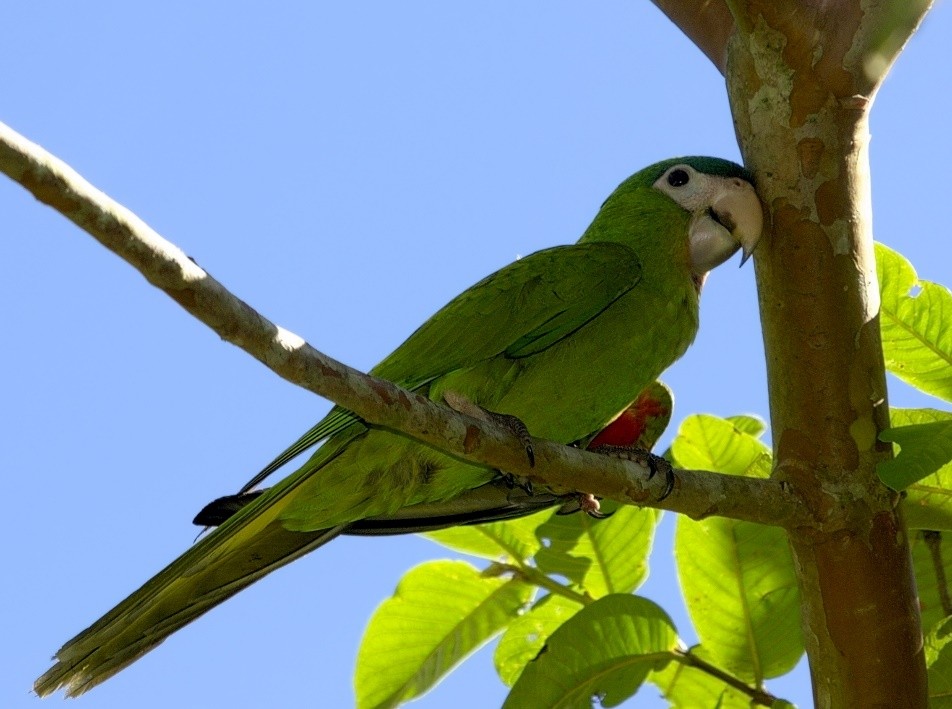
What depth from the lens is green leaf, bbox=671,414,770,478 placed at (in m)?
3.29

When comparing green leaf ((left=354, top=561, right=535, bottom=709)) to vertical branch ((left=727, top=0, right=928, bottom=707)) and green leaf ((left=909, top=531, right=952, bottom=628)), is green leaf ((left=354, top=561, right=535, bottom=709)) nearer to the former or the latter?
vertical branch ((left=727, top=0, right=928, bottom=707))

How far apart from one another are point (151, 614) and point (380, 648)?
2.35ft

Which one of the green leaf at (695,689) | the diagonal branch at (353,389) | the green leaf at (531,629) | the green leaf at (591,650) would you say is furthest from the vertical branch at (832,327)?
the green leaf at (531,629)

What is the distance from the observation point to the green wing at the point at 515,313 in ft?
11.4

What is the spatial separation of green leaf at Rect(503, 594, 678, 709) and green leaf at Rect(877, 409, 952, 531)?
2.50 ft

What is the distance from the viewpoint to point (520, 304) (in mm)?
3592

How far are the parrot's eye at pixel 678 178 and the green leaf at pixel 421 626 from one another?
1701mm

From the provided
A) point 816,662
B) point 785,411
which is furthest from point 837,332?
point 816,662

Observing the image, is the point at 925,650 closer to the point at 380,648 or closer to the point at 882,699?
the point at 882,699

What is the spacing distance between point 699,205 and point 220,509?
2030mm

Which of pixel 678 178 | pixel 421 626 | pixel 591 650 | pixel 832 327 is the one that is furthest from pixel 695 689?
pixel 678 178

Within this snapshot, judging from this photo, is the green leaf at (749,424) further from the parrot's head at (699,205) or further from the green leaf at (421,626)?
the green leaf at (421,626)

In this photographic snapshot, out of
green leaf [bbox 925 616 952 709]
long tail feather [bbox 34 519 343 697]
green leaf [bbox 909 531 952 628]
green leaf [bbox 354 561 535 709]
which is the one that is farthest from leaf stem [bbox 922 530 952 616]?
long tail feather [bbox 34 519 343 697]

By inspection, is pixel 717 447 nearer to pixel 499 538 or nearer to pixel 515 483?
pixel 515 483
